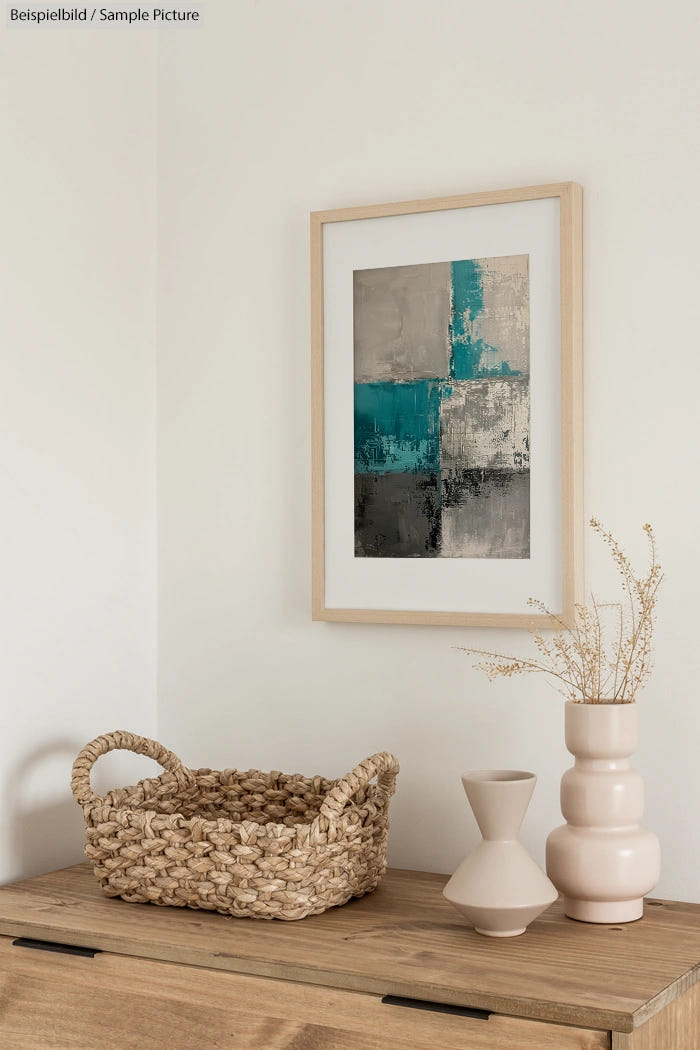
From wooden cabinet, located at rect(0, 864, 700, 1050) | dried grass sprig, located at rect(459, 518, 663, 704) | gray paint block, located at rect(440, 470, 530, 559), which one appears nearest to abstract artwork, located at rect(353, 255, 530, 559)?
gray paint block, located at rect(440, 470, 530, 559)

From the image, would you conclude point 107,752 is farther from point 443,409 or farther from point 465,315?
point 465,315

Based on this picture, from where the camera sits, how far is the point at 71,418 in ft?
5.48

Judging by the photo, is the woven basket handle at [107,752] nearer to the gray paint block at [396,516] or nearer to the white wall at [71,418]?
the white wall at [71,418]

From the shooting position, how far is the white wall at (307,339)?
1.47 metres

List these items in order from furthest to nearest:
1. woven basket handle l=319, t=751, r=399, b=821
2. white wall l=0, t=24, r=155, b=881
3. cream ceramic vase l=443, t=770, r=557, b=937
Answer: white wall l=0, t=24, r=155, b=881, woven basket handle l=319, t=751, r=399, b=821, cream ceramic vase l=443, t=770, r=557, b=937

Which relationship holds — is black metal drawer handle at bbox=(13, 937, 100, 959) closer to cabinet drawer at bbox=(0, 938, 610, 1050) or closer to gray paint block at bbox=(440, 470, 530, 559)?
cabinet drawer at bbox=(0, 938, 610, 1050)

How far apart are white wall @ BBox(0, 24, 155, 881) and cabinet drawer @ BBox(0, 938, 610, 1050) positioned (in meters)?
0.27

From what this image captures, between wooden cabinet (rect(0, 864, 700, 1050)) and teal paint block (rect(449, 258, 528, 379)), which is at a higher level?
teal paint block (rect(449, 258, 528, 379))

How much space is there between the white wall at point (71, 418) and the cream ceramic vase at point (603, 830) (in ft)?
2.32

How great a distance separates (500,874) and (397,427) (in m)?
0.63

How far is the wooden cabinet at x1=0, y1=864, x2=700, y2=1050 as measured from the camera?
1101 millimetres

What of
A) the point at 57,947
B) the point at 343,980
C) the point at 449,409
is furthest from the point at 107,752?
the point at 449,409

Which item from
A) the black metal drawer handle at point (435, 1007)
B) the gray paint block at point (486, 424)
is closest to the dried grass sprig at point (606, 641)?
the gray paint block at point (486, 424)

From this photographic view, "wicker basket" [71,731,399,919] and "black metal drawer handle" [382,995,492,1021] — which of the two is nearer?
"black metal drawer handle" [382,995,492,1021]
